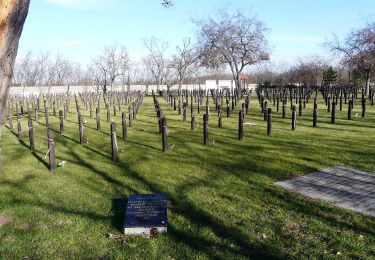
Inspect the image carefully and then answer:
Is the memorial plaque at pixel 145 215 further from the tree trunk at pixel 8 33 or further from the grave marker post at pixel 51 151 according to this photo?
the grave marker post at pixel 51 151

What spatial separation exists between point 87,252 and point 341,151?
7050 millimetres

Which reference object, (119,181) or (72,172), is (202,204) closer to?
(119,181)

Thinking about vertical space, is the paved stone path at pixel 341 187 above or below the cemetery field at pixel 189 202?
above

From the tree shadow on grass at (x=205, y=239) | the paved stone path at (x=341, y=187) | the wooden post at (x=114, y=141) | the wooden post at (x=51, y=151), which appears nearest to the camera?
the tree shadow on grass at (x=205, y=239)

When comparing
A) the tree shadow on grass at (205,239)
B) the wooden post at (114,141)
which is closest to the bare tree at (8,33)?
the tree shadow on grass at (205,239)

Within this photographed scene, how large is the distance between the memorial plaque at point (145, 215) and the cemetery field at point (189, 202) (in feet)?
0.53

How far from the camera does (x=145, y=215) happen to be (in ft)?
15.5

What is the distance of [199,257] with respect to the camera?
3.91 m

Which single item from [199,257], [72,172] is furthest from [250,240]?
[72,172]

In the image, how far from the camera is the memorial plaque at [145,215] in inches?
179

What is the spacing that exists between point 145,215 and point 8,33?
2.73 m

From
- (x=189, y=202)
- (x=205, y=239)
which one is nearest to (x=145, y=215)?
(x=205, y=239)

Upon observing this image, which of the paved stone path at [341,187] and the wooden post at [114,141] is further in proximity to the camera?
the wooden post at [114,141]

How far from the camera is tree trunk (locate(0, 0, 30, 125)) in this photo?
3702mm
